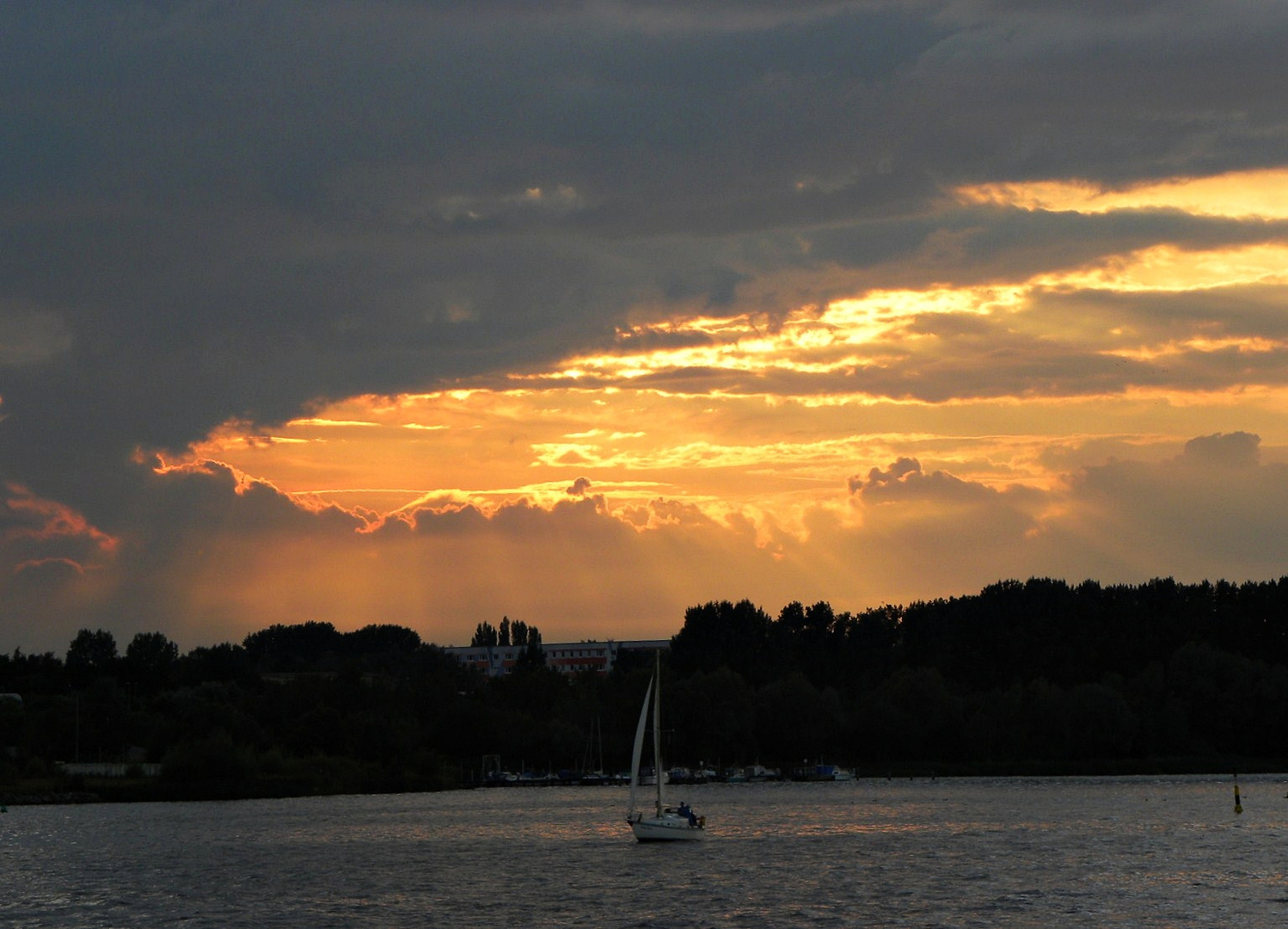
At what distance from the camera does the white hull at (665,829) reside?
324 ft

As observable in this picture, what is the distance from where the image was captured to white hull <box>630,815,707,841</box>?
98.6 m

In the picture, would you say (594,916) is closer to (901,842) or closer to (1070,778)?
(901,842)

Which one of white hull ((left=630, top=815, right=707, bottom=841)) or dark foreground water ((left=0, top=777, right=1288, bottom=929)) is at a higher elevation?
white hull ((left=630, top=815, right=707, bottom=841))

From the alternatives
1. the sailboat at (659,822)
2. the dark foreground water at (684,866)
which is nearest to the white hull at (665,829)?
the sailboat at (659,822)

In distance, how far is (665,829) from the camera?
98688 millimetres

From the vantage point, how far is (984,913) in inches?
2500

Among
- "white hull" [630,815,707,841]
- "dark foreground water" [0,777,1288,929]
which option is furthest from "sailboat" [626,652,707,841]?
"dark foreground water" [0,777,1288,929]

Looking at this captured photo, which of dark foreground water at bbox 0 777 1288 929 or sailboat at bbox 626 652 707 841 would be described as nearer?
dark foreground water at bbox 0 777 1288 929

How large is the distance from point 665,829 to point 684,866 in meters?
12.4

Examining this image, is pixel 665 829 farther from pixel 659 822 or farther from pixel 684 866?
pixel 684 866

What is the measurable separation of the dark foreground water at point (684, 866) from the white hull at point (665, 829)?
89cm

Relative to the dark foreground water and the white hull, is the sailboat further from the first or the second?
the dark foreground water

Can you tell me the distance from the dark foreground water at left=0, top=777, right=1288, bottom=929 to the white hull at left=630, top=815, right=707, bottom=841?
0.89 meters

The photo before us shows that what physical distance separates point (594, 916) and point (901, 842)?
3829 cm
